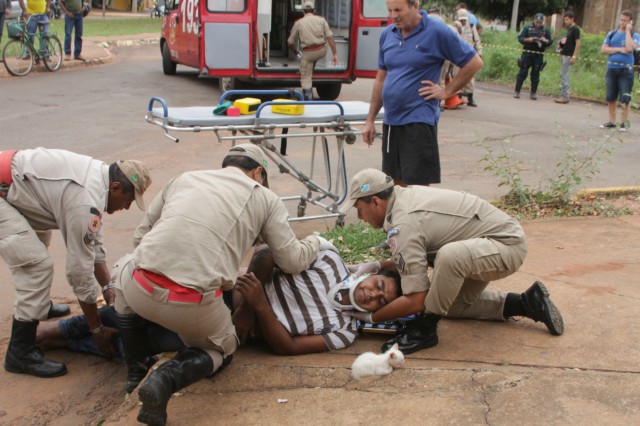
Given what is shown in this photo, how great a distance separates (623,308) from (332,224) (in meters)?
2.80

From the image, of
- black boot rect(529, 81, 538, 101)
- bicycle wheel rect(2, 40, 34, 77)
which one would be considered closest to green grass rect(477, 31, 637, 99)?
black boot rect(529, 81, 538, 101)

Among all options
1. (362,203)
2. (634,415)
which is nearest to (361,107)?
(362,203)

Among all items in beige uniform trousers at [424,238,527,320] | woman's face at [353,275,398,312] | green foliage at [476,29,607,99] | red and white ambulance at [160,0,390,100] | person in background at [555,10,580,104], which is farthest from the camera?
green foliage at [476,29,607,99]

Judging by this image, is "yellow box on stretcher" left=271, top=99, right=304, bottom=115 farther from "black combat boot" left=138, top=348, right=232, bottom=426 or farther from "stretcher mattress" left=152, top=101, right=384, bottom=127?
"black combat boot" left=138, top=348, right=232, bottom=426

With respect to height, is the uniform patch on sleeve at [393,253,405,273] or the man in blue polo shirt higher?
the man in blue polo shirt

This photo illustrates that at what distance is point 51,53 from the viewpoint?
15055 mm

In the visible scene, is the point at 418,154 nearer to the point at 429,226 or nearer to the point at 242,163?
the point at 429,226

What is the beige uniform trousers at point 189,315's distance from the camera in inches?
133

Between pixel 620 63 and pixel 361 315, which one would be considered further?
pixel 620 63

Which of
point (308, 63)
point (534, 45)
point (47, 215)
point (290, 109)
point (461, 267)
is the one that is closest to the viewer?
point (461, 267)

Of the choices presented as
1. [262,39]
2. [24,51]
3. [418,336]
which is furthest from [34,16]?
[418,336]

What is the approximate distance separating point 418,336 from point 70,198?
77.1 inches

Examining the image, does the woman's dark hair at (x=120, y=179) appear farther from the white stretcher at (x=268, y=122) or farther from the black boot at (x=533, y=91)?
the black boot at (x=533, y=91)

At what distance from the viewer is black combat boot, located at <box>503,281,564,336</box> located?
13.3 ft
